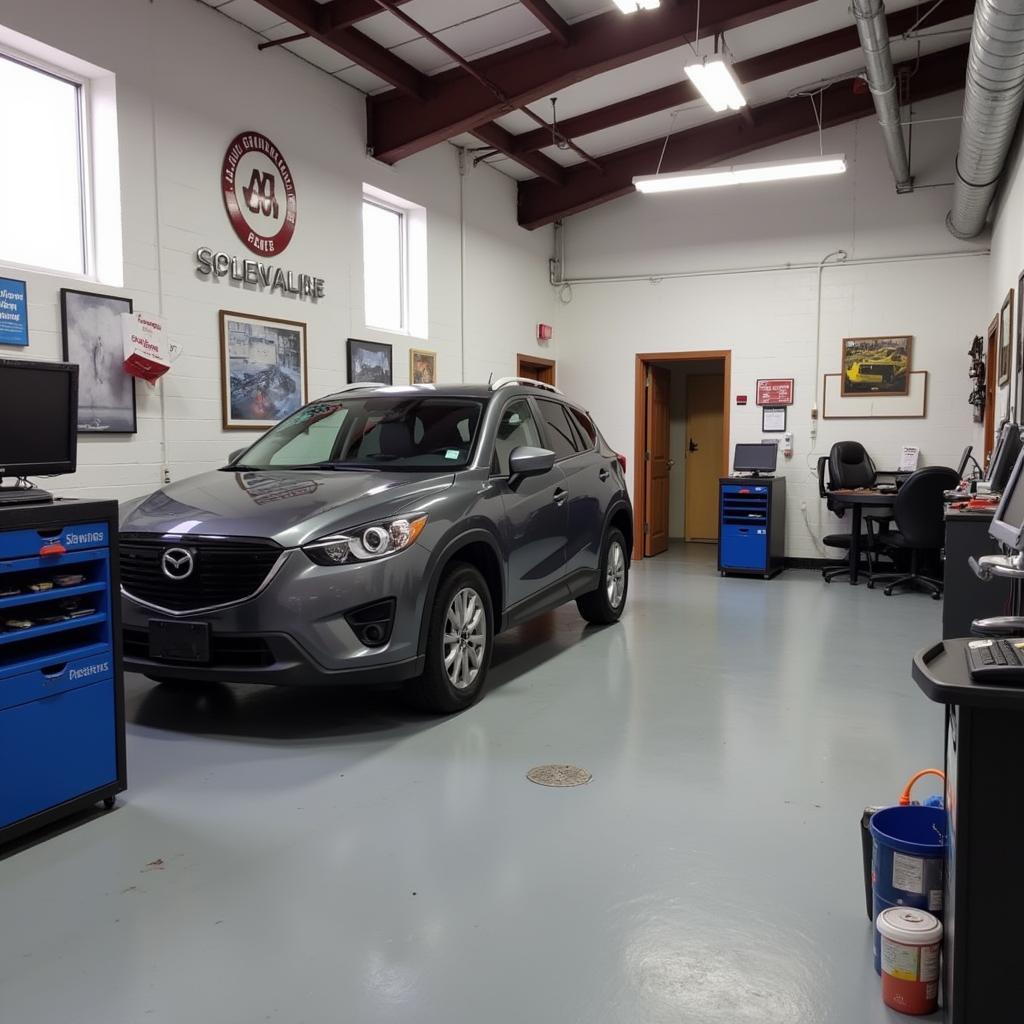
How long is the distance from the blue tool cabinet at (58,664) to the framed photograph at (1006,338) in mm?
5590

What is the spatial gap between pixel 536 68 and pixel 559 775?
5.34 metres

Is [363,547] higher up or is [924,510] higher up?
[363,547]

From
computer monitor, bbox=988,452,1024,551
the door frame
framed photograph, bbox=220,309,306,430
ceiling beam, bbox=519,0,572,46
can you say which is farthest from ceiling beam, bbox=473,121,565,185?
computer monitor, bbox=988,452,1024,551

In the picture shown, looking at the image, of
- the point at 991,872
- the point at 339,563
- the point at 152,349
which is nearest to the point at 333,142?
the point at 152,349

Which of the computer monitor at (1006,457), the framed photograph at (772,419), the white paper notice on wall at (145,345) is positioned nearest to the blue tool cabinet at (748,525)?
the framed photograph at (772,419)

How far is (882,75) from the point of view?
6035 millimetres

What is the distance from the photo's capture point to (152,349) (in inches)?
196

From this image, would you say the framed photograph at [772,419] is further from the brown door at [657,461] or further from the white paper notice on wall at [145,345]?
the white paper notice on wall at [145,345]

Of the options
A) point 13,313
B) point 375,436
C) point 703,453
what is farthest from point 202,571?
point 703,453

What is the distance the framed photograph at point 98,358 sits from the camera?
15.0 feet

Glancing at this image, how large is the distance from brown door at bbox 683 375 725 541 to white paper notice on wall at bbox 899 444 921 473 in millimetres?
2863

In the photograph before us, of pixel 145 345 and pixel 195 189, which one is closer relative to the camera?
pixel 145 345

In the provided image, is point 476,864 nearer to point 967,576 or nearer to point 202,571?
point 202,571

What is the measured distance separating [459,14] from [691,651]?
14.8 ft
